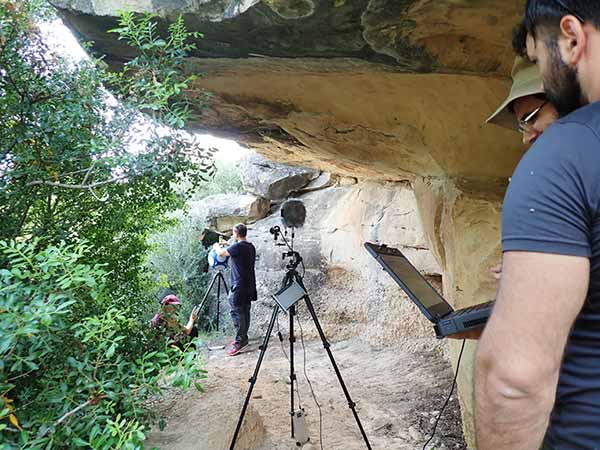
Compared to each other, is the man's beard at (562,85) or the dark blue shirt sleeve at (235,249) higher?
the man's beard at (562,85)

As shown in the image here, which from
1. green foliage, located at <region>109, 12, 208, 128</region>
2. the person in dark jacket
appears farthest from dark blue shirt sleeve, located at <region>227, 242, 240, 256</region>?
green foliage, located at <region>109, 12, 208, 128</region>

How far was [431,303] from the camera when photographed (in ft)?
4.31

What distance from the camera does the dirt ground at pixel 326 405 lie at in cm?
290

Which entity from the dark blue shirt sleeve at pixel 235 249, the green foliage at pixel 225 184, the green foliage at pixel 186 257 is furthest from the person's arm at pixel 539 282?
the green foliage at pixel 225 184

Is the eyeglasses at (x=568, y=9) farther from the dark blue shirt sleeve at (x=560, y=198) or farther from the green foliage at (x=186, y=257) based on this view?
the green foliage at (x=186, y=257)

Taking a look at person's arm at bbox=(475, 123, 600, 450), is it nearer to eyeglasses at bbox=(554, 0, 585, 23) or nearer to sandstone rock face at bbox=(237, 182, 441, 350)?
eyeglasses at bbox=(554, 0, 585, 23)

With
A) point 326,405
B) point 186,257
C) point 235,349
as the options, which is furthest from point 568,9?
point 186,257

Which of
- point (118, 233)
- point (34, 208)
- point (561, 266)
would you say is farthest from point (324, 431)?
point (561, 266)

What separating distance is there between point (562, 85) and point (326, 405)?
3.47 m

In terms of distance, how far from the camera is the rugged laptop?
101 cm

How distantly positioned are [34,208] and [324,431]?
8.17 feet

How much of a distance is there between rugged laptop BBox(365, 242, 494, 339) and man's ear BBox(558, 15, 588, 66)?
0.58 meters

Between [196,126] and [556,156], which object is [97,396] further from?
[196,126]

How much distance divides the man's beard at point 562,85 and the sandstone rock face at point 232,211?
6.89 m
